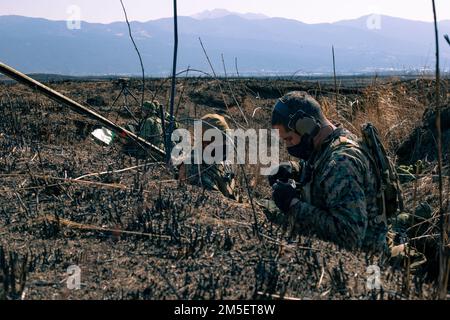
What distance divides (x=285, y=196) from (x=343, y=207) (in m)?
0.44

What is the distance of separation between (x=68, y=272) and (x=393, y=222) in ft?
9.20

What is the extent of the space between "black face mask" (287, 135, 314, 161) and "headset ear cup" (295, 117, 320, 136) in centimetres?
3

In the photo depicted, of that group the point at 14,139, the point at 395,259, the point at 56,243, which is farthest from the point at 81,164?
the point at 395,259

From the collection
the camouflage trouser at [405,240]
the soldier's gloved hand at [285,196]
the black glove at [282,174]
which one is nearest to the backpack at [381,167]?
the camouflage trouser at [405,240]

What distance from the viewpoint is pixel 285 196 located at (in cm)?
410

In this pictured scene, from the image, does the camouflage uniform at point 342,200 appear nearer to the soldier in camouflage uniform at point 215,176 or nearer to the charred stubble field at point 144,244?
the charred stubble field at point 144,244

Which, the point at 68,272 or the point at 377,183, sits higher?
the point at 377,183

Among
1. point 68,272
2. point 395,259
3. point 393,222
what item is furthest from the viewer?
point 393,222

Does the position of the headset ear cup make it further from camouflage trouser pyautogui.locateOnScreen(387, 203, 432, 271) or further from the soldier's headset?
camouflage trouser pyautogui.locateOnScreen(387, 203, 432, 271)

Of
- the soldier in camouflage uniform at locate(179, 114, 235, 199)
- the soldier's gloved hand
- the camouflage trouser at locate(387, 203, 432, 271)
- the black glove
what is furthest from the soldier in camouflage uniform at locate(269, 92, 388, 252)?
the soldier in camouflage uniform at locate(179, 114, 235, 199)

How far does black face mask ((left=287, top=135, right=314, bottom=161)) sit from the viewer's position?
4180 millimetres

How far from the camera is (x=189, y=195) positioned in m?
4.56
